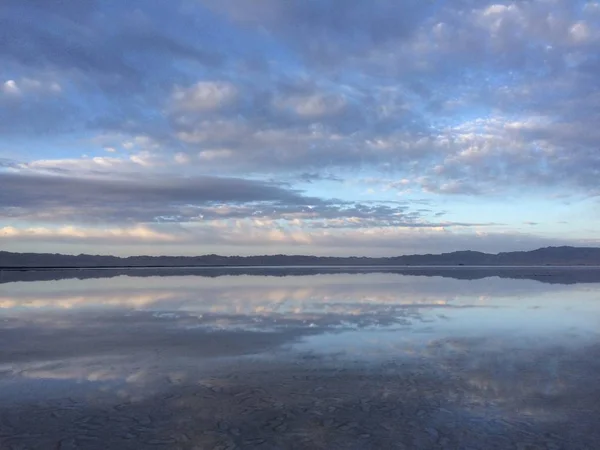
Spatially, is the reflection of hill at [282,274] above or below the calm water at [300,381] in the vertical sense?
above

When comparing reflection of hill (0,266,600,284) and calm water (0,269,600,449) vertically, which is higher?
reflection of hill (0,266,600,284)

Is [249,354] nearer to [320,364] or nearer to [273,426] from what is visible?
[320,364]

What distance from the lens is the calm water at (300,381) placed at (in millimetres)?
7398

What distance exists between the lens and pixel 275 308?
2333 cm

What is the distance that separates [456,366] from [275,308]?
12668mm

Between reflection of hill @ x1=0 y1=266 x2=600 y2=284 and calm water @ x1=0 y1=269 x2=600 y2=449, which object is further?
reflection of hill @ x1=0 y1=266 x2=600 y2=284

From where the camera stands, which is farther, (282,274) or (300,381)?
(282,274)

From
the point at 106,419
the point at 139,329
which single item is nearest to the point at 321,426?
the point at 106,419

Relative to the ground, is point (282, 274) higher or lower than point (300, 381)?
higher

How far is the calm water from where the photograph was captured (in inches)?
291

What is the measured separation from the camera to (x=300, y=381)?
10281 millimetres

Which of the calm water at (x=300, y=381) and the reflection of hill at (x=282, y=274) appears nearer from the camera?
the calm water at (x=300, y=381)

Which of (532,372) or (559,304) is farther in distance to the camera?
(559,304)

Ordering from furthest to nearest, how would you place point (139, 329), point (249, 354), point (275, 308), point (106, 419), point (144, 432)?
point (275, 308), point (139, 329), point (249, 354), point (106, 419), point (144, 432)
